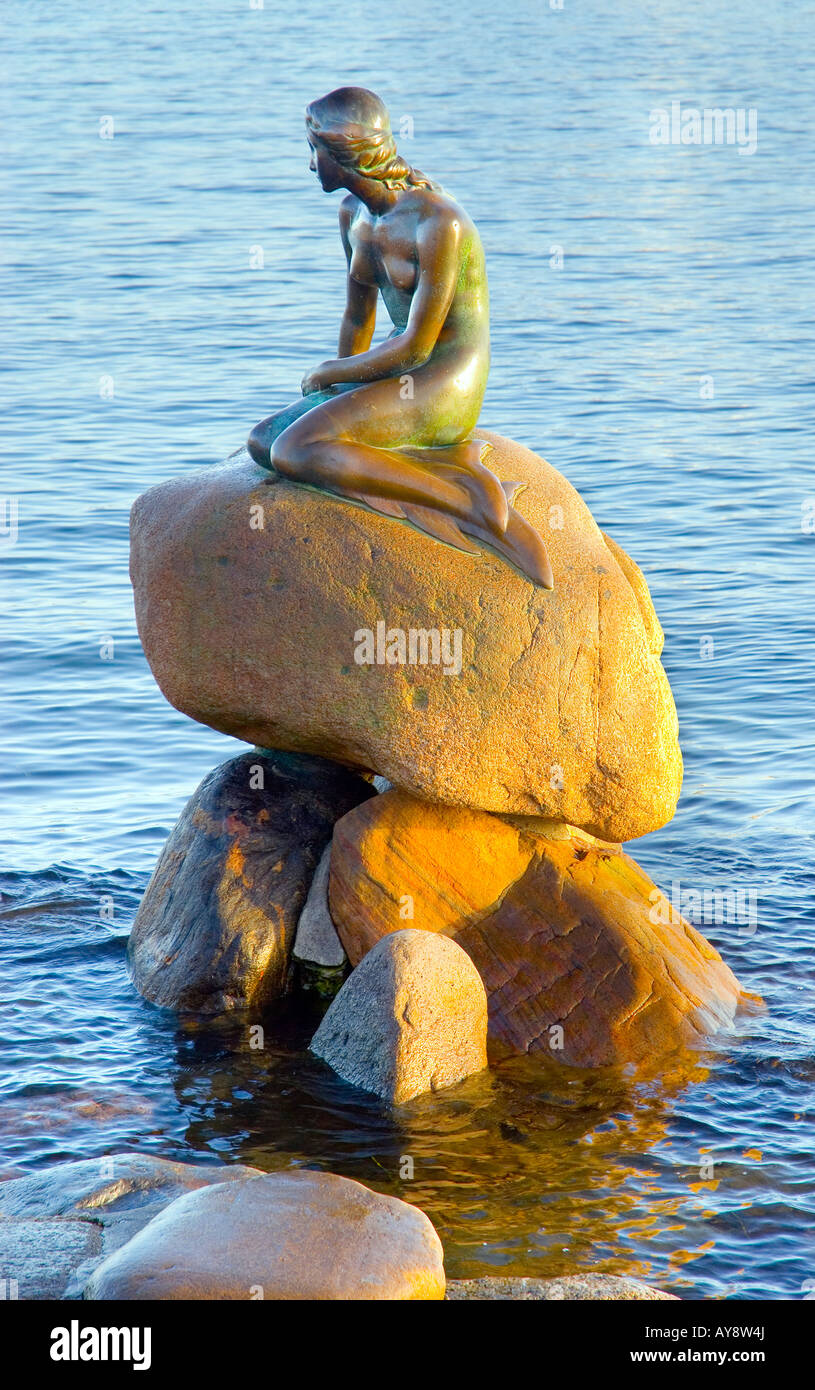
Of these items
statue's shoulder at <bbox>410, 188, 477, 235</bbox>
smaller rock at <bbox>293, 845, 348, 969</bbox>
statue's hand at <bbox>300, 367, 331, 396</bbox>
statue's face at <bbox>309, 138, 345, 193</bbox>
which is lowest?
smaller rock at <bbox>293, 845, 348, 969</bbox>

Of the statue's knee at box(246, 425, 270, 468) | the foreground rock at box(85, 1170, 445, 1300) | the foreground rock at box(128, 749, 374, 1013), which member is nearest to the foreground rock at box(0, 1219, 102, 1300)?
the foreground rock at box(85, 1170, 445, 1300)

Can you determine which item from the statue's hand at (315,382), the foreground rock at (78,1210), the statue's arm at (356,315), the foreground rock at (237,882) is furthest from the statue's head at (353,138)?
the foreground rock at (78,1210)

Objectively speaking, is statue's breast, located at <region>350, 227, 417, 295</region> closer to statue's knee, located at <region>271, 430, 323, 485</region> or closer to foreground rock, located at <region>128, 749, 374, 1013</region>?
statue's knee, located at <region>271, 430, 323, 485</region>

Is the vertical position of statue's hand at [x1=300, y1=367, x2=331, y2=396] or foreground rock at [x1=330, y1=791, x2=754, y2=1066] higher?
statue's hand at [x1=300, y1=367, x2=331, y2=396]

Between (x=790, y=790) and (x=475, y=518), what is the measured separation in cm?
454

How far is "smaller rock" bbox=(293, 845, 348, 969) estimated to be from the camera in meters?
9.95

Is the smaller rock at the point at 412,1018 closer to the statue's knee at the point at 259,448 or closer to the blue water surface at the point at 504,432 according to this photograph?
the blue water surface at the point at 504,432

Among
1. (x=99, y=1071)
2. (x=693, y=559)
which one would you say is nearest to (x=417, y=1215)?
(x=99, y=1071)

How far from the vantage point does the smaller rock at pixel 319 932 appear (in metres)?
9.95

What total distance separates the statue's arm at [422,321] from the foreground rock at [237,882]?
2.33 m

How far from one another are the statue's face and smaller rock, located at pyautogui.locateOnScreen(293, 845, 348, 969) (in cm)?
366

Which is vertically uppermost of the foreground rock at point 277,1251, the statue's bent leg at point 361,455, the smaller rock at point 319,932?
the statue's bent leg at point 361,455

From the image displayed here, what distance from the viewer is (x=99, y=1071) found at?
940cm
